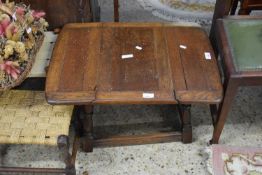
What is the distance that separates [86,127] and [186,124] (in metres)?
0.51

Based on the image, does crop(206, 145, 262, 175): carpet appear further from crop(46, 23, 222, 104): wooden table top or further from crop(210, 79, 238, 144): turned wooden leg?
crop(46, 23, 222, 104): wooden table top

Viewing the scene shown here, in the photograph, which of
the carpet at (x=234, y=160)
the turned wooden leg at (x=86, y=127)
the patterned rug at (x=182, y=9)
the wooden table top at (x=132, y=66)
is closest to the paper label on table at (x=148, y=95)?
the wooden table top at (x=132, y=66)

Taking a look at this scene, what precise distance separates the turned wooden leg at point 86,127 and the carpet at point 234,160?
2.02 ft

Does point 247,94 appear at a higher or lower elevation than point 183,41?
lower

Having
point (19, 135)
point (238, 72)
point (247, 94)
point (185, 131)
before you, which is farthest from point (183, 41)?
point (19, 135)

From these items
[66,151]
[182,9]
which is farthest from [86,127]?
[182,9]

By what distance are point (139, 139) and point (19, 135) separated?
638 millimetres

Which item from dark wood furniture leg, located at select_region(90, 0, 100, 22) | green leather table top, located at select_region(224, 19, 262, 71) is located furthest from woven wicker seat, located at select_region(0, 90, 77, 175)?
green leather table top, located at select_region(224, 19, 262, 71)

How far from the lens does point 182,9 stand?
9.19 feet

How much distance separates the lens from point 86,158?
1.80m

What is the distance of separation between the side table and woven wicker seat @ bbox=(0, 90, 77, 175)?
125 mm

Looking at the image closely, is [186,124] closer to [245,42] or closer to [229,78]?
[229,78]

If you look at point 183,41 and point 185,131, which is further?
point 185,131

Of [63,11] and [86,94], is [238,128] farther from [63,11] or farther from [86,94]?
[63,11]
